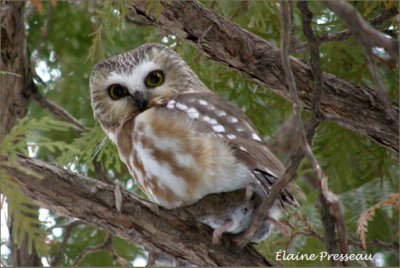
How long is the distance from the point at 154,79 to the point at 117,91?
0.64 ft

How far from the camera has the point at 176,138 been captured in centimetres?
323

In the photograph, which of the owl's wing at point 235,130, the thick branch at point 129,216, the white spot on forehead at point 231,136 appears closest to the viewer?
the thick branch at point 129,216

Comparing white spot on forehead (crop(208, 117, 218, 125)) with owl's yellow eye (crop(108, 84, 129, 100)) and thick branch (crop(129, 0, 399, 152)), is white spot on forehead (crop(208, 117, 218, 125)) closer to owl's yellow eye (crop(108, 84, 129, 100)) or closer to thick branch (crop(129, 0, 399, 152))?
thick branch (crop(129, 0, 399, 152))

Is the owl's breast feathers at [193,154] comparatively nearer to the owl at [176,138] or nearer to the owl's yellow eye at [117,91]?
the owl at [176,138]

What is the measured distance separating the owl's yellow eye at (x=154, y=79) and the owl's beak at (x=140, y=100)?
0.29 ft

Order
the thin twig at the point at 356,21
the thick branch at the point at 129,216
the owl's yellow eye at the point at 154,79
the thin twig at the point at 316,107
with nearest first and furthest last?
the thin twig at the point at 356,21
the thin twig at the point at 316,107
the thick branch at the point at 129,216
the owl's yellow eye at the point at 154,79

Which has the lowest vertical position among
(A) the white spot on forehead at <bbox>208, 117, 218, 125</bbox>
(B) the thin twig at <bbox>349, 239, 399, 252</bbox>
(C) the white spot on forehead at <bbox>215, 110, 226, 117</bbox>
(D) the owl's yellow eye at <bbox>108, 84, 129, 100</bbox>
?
(B) the thin twig at <bbox>349, 239, 399, 252</bbox>

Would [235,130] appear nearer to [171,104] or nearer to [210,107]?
[210,107]

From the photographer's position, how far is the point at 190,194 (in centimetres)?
320

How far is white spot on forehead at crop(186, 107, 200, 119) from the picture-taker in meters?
3.30

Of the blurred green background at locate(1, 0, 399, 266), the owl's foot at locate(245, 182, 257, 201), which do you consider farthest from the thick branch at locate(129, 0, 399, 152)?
the owl's foot at locate(245, 182, 257, 201)

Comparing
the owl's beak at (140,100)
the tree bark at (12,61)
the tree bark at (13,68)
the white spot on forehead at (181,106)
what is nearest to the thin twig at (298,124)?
the white spot on forehead at (181,106)

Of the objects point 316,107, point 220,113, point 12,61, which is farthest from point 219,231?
point 12,61

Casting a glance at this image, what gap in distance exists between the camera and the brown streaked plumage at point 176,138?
10.3ft
